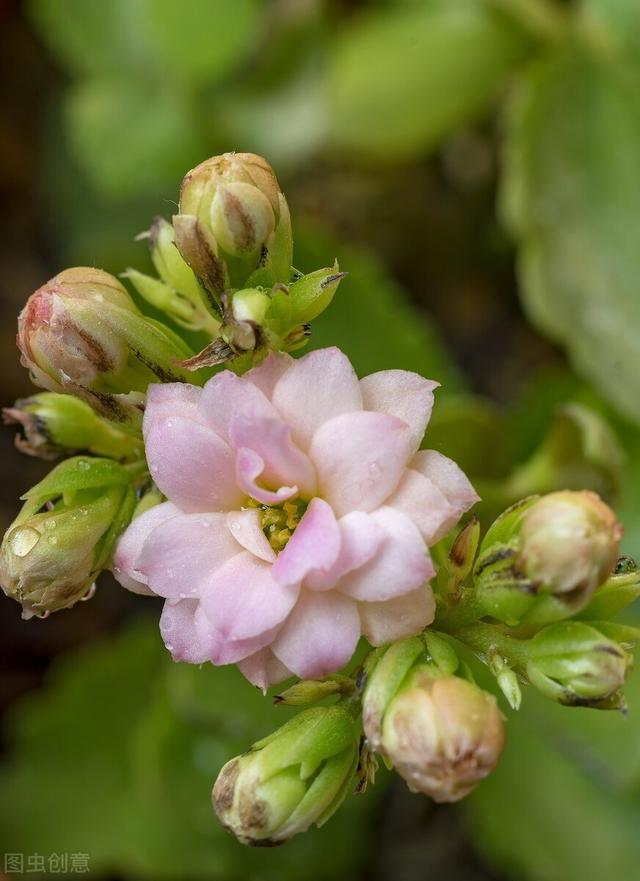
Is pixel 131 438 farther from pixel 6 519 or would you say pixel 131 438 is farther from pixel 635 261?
pixel 6 519

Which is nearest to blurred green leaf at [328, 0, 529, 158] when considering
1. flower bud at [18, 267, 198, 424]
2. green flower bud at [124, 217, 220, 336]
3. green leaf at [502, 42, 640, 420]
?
green leaf at [502, 42, 640, 420]

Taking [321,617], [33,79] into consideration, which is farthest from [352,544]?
[33,79]

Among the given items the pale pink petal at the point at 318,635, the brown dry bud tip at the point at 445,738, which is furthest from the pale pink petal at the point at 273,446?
the brown dry bud tip at the point at 445,738

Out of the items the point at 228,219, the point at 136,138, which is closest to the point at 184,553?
the point at 228,219

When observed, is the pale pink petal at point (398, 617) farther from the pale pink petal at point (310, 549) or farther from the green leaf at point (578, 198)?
the green leaf at point (578, 198)

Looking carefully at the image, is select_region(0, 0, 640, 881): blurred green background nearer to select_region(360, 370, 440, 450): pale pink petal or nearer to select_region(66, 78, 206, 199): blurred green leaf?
select_region(66, 78, 206, 199): blurred green leaf

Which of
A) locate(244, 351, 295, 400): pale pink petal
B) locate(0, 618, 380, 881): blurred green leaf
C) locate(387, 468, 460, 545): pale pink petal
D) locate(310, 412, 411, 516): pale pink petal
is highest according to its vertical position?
locate(244, 351, 295, 400): pale pink petal
